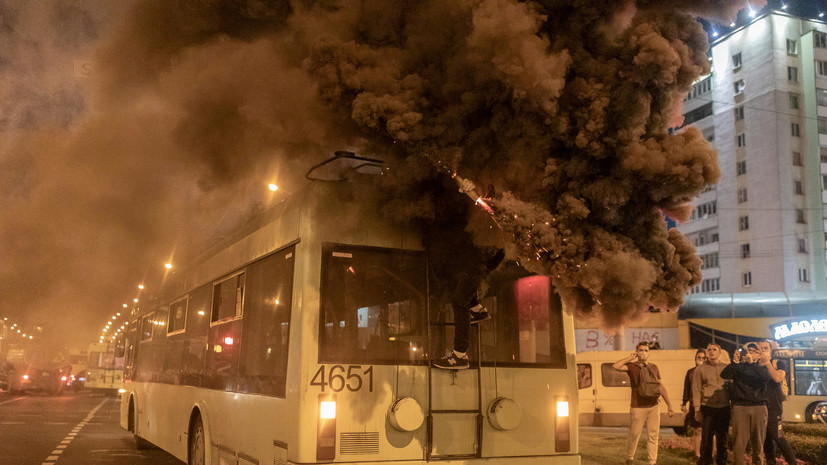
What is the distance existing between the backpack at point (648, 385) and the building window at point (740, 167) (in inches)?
2013

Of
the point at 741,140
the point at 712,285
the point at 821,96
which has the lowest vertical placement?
the point at 712,285

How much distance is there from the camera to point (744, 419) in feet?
29.2

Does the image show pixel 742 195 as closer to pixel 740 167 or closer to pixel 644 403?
pixel 740 167

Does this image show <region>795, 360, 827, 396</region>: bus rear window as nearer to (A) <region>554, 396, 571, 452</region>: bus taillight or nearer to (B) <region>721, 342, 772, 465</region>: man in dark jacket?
(B) <region>721, 342, 772, 465</region>: man in dark jacket

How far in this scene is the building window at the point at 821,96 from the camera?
180 ft

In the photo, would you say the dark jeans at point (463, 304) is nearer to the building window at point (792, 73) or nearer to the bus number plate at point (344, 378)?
the bus number plate at point (344, 378)

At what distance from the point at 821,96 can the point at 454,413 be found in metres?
59.3

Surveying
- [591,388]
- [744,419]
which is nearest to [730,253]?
[591,388]

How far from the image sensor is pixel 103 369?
40219 mm

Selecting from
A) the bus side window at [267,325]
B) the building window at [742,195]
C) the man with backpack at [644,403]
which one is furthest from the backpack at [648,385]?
the building window at [742,195]

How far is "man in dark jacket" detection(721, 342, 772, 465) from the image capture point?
884 centimetres

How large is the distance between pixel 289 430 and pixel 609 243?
2720 millimetres

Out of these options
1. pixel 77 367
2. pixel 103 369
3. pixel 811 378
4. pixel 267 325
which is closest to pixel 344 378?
pixel 267 325

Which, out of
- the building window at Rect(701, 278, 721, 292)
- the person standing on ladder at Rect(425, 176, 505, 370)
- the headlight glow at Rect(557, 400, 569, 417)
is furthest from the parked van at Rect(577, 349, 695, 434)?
the building window at Rect(701, 278, 721, 292)
